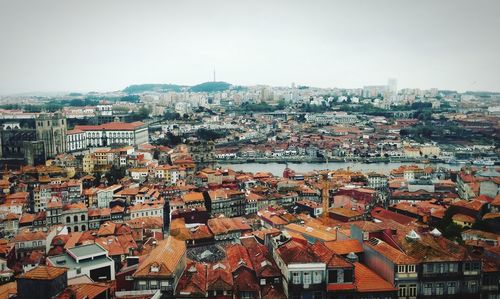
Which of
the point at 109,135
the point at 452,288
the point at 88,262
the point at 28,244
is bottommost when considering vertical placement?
the point at 28,244

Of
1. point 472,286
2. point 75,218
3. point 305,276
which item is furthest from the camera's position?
point 75,218

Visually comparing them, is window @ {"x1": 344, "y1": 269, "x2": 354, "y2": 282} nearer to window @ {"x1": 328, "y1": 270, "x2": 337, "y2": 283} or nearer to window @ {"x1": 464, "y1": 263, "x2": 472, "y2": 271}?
window @ {"x1": 328, "y1": 270, "x2": 337, "y2": 283}

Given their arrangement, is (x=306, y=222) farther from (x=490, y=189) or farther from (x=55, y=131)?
(x=55, y=131)

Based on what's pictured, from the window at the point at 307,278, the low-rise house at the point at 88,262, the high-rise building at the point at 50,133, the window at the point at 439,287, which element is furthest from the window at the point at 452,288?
the high-rise building at the point at 50,133

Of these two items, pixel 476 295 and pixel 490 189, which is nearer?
pixel 476 295

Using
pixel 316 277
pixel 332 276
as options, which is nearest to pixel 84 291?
pixel 316 277

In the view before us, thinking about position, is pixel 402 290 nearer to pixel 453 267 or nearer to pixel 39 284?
pixel 453 267

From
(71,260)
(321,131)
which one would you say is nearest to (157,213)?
(71,260)

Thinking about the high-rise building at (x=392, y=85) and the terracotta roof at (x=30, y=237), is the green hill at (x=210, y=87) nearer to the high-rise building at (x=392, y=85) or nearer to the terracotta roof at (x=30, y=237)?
the high-rise building at (x=392, y=85)
